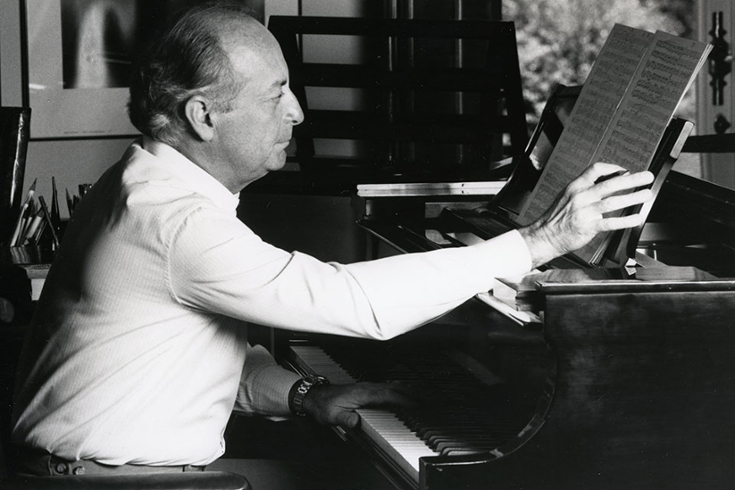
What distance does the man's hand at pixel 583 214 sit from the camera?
156 centimetres

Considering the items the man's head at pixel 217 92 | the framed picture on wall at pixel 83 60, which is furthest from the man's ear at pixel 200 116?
the framed picture on wall at pixel 83 60

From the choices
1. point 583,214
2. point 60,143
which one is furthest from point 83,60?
point 583,214

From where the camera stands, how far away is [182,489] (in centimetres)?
140

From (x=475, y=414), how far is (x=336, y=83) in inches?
54.9

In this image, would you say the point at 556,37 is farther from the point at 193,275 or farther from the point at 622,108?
the point at 193,275

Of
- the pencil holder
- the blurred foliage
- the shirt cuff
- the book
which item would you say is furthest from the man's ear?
the blurred foliage

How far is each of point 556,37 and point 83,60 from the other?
170 centimetres

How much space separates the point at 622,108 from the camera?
184 cm

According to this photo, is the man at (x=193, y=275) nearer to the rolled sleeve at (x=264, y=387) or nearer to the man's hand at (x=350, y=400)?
the man's hand at (x=350, y=400)

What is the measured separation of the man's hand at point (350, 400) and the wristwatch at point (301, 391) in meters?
0.04

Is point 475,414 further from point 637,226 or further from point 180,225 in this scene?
point 180,225

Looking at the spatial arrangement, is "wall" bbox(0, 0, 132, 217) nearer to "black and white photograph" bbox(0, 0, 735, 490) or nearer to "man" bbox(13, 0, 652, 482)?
"black and white photograph" bbox(0, 0, 735, 490)

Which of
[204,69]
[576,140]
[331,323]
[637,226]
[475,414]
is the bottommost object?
[475,414]

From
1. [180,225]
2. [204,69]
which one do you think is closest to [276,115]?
[204,69]
